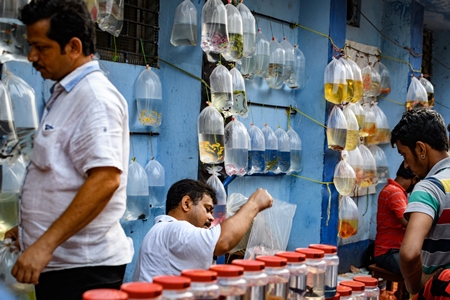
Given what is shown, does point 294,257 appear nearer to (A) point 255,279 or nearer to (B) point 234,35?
(A) point 255,279

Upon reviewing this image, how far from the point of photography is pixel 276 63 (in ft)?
17.6

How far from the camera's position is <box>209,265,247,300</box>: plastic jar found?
203 cm

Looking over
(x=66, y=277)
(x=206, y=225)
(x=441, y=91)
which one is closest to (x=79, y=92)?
(x=66, y=277)

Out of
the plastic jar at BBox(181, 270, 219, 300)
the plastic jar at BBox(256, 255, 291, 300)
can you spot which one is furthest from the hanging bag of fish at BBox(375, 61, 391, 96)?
the plastic jar at BBox(181, 270, 219, 300)

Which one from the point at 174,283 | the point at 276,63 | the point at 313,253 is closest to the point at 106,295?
the point at 174,283

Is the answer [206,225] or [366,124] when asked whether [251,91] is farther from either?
[206,225]

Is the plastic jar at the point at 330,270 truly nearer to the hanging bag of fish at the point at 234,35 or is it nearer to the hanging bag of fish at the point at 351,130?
the hanging bag of fish at the point at 234,35

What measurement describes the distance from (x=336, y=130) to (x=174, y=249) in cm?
315

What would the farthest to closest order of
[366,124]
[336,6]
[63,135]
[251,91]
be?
[366,124] < [336,6] < [251,91] < [63,135]

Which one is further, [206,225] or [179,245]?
[206,225]

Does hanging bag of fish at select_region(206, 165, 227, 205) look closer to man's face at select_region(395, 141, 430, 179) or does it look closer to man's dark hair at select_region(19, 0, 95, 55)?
man's face at select_region(395, 141, 430, 179)

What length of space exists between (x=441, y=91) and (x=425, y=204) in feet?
23.3

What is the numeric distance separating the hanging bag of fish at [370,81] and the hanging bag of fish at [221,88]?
2486 millimetres

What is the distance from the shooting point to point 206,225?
3.28 meters
